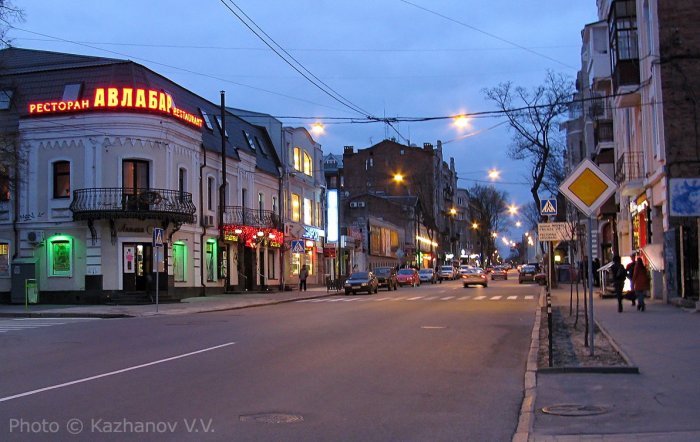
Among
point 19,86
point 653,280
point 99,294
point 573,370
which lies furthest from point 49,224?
point 573,370

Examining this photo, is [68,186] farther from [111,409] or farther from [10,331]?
[111,409]

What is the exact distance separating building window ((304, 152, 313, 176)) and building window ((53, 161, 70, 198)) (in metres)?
22.8

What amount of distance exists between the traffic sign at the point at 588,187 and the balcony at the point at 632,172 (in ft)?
60.7

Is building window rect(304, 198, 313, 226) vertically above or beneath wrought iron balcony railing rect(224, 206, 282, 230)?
above

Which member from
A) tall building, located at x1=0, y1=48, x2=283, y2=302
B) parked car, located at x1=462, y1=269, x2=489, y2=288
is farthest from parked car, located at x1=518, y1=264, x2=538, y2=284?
tall building, located at x1=0, y1=48, x2=283, y2=302

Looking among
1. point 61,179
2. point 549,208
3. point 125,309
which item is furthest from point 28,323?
point 549,208

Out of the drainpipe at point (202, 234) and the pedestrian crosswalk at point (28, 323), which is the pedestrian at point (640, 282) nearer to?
the pedestrian crosswalk at point (28, 323)

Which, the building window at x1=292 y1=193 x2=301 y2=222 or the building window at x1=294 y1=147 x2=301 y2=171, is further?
the building window at x1=294 y1=147 x2=301 y2=171

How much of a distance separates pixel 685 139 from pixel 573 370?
16.6 meters

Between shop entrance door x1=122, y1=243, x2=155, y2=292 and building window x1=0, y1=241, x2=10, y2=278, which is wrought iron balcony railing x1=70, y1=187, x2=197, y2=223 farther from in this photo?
building window x1=0, y1=241, x2=10, y2=278

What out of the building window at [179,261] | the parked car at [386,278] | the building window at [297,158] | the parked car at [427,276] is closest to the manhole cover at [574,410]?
the building window at [179,261]

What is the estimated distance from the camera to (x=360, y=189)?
10706cm

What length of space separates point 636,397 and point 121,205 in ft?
88.7

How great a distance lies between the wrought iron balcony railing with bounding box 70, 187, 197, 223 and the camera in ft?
104
